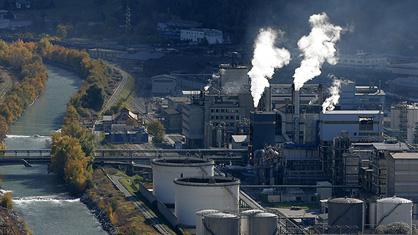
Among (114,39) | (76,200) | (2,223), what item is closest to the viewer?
(2,223)

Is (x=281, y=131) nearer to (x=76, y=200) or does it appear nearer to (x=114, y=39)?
(x=76, y=200)

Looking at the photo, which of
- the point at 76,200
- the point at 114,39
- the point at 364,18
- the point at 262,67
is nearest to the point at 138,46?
the point at 114,39

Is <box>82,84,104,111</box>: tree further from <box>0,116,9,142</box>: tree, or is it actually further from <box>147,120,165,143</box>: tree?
<box>147,120,165,143</box>: tree

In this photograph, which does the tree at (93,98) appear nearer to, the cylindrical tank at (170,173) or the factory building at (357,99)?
the factory building at (357,99)

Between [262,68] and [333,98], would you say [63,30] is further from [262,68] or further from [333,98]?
[333,98]

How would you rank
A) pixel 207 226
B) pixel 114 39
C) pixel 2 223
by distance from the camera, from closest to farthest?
pixel 207 226 → pixel 2 223 → pixel 114 39

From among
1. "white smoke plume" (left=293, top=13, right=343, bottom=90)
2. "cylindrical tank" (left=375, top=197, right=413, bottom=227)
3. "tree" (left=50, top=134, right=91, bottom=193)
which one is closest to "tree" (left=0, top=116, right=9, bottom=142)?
"tree" (left=50, top=134, right=91, bottom=193)

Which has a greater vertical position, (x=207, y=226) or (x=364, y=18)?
(x=364, y=18)

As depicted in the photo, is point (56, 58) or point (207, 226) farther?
point (56, 58)
